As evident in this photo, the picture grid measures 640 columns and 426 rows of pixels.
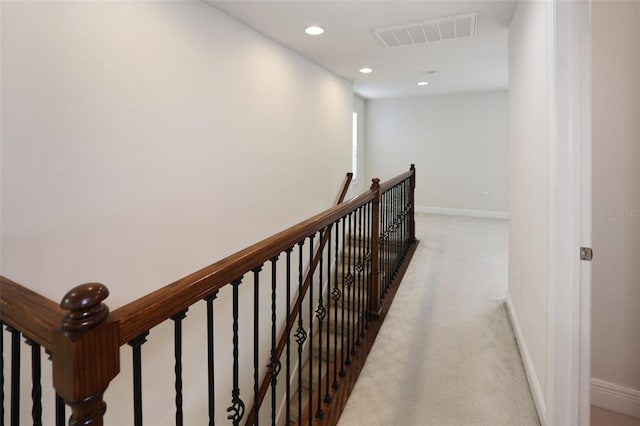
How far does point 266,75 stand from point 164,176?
1.55m

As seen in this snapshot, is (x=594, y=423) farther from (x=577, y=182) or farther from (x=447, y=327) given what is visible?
(x=577, y=182)

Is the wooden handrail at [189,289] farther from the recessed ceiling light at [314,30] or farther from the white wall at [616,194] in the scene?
the recessed ceiling light at [314,30]

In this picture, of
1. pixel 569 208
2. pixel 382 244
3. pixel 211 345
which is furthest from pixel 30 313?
pixel 382 244

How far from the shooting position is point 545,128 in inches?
61.3

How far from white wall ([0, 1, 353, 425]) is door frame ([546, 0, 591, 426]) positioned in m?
2.11

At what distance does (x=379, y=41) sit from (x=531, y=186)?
2.16m

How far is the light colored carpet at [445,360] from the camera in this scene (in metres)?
1.71

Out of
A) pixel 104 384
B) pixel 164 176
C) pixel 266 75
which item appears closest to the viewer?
pixel 104 384

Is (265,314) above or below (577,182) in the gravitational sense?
below

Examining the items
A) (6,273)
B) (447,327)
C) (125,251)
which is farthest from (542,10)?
(6,273)

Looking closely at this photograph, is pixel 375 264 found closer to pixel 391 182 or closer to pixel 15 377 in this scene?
pixel 391 182

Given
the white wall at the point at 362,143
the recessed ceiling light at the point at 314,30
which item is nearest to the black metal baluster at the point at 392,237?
the recessed ceiling light at the point at 314,30

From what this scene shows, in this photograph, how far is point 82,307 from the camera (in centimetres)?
59

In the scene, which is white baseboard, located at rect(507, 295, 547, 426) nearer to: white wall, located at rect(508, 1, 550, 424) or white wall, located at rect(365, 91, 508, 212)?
white wall, located at rect(508, 1, 550, 424)
